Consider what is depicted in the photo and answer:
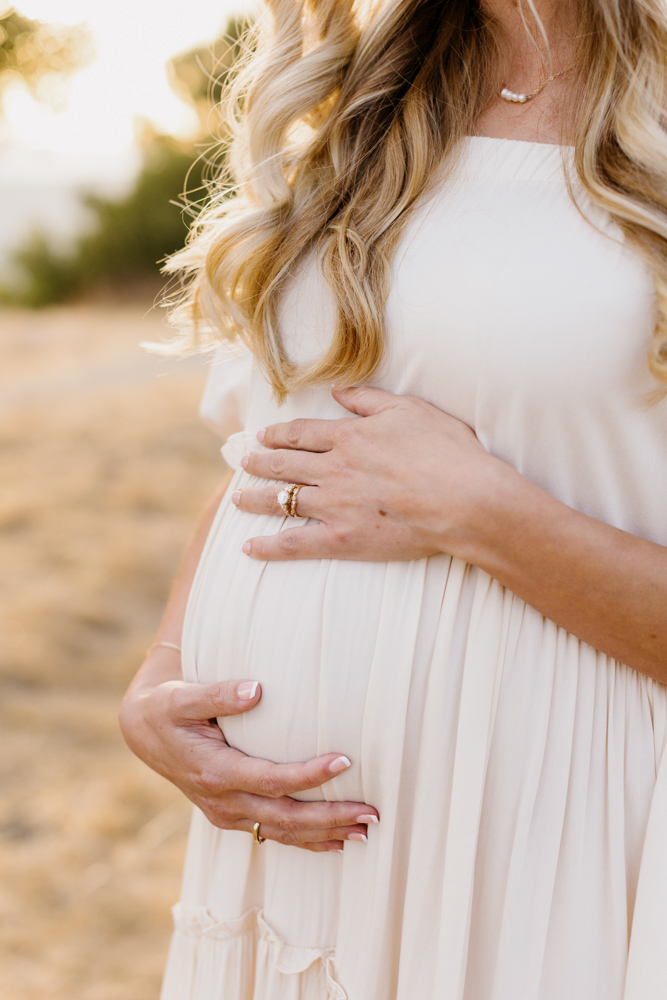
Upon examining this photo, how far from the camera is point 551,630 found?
1.00 m

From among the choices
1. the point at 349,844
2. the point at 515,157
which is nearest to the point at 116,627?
the point at 349,844

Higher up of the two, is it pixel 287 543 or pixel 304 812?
pixel 287 543

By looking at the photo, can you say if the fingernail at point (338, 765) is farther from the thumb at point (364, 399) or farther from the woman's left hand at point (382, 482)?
the thumb at point (364, 399)

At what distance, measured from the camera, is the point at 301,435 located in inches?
45.8

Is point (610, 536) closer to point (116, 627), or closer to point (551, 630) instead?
point (551, 630)

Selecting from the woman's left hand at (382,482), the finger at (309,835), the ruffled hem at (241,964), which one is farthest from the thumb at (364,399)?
the ruffled hem at (241,964)

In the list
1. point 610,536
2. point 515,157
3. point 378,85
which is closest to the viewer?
point 610,536

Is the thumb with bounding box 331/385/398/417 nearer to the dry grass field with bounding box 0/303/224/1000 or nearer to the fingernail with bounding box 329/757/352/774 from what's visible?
the fingernail with bounding box 329/757/352/774

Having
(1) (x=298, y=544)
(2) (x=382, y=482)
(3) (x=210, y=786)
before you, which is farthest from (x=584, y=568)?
(3) (x=210, y=786)

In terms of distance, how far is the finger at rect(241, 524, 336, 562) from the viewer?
1086mm

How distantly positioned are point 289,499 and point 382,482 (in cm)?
16

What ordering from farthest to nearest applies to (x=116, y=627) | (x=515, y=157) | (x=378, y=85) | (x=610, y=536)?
(x=116, y=627) < (x=378, y=85) < (x=515, y=157) < (x=610, y=536)

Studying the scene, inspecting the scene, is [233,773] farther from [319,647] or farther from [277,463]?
[277,463]

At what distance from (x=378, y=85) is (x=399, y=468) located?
24.3 inches
